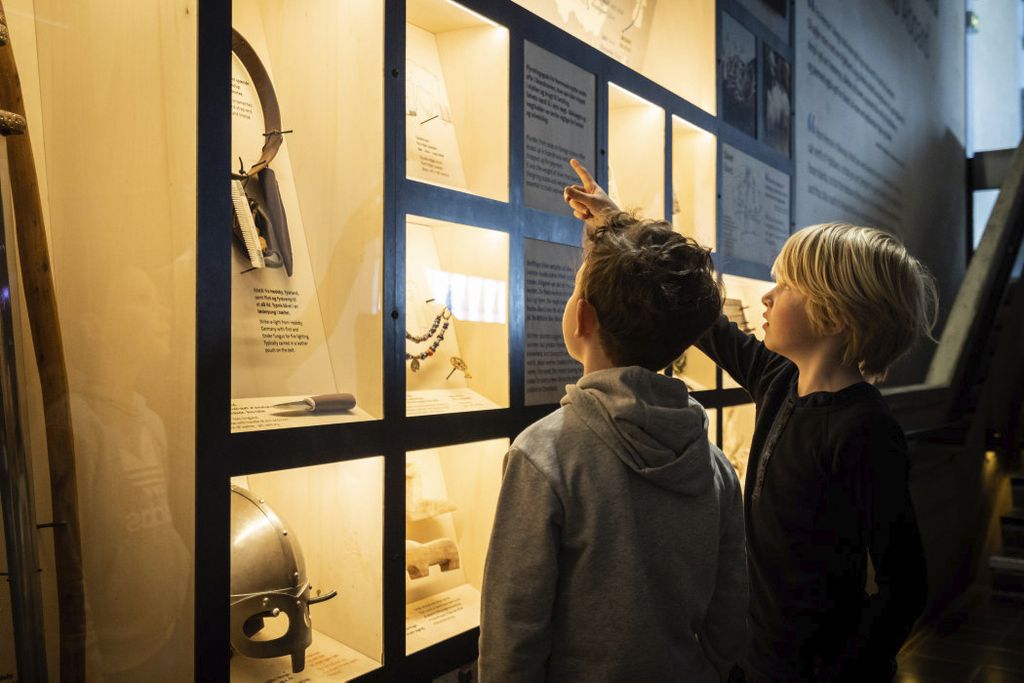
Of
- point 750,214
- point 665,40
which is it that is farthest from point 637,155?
point 750,214

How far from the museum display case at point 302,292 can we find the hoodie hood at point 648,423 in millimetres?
359

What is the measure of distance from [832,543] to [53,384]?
1.46 meters

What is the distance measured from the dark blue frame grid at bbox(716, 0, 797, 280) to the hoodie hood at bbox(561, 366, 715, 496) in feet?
6.16

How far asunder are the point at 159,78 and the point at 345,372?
2.10 feet

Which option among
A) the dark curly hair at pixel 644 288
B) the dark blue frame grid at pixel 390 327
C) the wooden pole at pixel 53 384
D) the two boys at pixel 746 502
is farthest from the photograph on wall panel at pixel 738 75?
the wooden pole at pixel 53 384

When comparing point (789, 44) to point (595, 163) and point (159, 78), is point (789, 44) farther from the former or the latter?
point (159, 78)

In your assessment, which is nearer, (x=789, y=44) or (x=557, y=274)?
(x=557, y=274)

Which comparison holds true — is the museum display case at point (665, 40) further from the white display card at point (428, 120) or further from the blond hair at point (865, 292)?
the blond hair at point (865, 292)

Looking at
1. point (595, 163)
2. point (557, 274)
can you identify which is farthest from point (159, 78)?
A: point (595, 163)

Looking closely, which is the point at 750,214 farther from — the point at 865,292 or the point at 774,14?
the point at 865,292

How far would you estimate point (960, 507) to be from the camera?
19.0 feet

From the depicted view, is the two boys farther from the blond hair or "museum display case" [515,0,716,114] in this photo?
"museum display case" [515,0,716,114]

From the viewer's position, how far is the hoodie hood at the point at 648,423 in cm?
125

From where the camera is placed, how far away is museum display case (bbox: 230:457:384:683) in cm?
169
